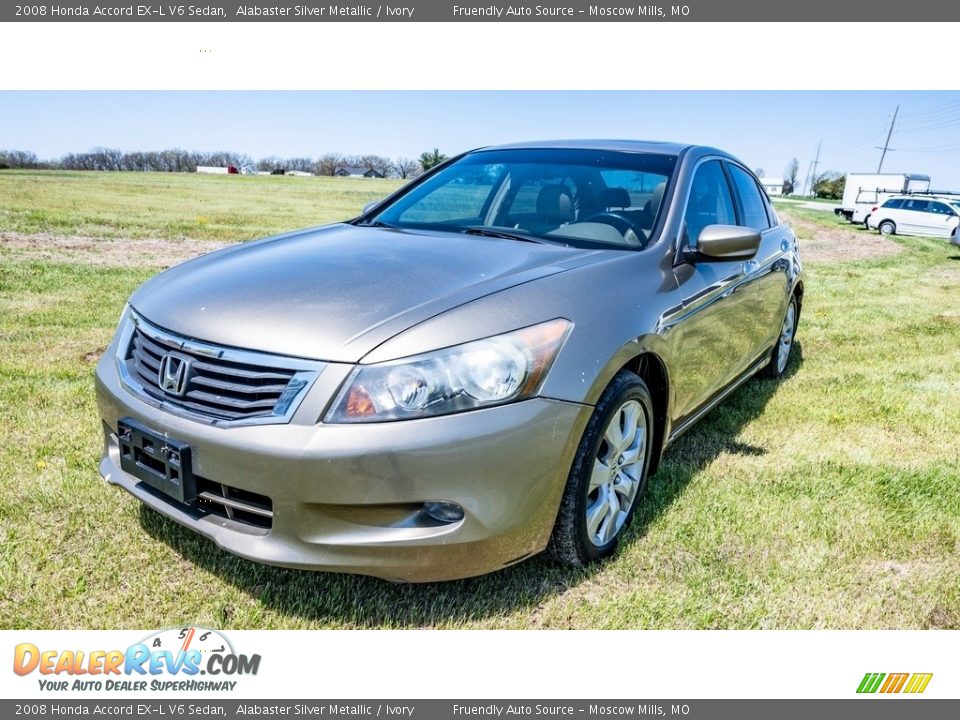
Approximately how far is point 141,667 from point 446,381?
4.29 ft

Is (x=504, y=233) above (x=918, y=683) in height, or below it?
above

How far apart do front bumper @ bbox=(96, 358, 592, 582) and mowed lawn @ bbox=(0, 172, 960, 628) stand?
0.36 meters

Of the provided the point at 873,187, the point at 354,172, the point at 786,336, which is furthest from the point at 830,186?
the point at 786,336

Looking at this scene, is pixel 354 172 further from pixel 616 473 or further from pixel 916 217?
pixel 616 473

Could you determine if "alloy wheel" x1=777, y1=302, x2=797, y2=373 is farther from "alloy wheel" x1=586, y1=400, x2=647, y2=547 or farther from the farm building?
the farm building

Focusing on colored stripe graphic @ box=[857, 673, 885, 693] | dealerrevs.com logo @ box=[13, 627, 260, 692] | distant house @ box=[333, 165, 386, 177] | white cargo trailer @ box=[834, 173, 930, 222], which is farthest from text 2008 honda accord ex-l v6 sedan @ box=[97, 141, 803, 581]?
distant house @ box=[333, 165, 386, 177]

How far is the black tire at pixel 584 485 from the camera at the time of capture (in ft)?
7.87

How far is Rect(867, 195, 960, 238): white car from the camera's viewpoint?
24.4 metres

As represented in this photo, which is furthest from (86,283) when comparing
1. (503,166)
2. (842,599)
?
(842,599)

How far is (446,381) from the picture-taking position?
→ 6.88 feet

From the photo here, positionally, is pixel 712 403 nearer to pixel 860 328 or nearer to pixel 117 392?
pixel 117 392

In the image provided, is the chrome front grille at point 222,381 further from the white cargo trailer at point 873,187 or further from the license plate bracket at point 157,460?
the white cargo trailer at point 873,187

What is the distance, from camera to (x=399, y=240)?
3.13 metres

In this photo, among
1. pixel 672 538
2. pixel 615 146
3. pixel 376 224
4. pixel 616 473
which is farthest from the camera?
pixel 615 146
